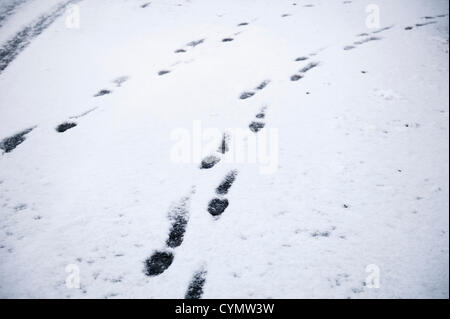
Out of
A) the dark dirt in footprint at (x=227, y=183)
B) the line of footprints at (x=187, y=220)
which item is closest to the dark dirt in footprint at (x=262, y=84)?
the line of footprints at (x=187, y=220)

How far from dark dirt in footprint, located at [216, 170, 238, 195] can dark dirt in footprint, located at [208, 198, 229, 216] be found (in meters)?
0.10

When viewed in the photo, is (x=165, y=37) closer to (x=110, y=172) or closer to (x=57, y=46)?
(x=57, y=46)

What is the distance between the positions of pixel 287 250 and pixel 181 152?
1.65 metres

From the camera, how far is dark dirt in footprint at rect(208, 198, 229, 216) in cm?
261

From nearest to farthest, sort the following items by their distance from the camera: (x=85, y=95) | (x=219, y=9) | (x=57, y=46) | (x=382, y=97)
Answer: (x=382, y=97), (x=85, y=95), (x=57, y=46), (x=219, y=9)

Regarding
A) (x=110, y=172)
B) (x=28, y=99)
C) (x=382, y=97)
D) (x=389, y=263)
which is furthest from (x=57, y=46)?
(x=389, y=263)

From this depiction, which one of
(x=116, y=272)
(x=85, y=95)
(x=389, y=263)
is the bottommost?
(x=389, y=263)

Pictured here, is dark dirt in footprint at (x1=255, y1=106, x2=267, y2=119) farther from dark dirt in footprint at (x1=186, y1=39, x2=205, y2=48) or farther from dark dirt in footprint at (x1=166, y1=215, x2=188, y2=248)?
dark dirt in footprint at (x1=186, y1=39, x2=205, y2=48)

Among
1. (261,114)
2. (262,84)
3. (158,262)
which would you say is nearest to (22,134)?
(158,262)

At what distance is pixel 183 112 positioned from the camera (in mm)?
3881

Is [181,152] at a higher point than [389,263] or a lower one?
higher

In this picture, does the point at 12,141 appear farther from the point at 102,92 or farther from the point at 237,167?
the point at 237,167

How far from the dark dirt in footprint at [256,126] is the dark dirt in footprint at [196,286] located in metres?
1.85

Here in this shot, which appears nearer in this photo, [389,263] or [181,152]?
[389,263]
